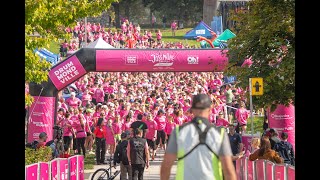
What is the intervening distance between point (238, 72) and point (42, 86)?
7.37 meters

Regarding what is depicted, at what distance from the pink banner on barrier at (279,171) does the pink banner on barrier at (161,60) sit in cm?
1380

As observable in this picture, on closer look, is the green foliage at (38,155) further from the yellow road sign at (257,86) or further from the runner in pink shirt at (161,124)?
the runner in pink shirt at (161,124)

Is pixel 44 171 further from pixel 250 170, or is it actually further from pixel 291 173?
pixel 250 170

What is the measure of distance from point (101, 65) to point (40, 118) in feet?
8.29

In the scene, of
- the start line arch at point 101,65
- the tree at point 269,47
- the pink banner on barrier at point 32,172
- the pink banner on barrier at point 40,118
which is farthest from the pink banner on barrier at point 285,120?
the pink banner on barrier at point 32,172

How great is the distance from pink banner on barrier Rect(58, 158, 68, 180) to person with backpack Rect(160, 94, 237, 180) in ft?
28.9

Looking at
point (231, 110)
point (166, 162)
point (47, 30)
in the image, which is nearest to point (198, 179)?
point (166, 162)

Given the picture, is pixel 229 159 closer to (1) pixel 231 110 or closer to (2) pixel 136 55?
(2) pixel 136 55

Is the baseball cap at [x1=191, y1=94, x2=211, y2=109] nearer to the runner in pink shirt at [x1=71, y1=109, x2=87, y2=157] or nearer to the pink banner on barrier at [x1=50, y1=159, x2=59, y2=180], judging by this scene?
the pink banner on barrier at [x1=50, y1=159, x2=59, y2=180]

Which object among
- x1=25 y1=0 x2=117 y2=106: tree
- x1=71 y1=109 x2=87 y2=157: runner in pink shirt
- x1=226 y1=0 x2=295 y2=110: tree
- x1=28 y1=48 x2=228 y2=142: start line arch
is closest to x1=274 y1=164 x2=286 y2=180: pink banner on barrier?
x1=25 y1=0 x2=117 y2=106: tree

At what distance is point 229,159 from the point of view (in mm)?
9922
